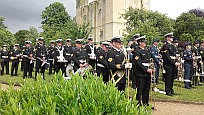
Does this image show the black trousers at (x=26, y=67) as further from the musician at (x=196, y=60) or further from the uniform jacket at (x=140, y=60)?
the uniform jacket at (x=140, y=60)

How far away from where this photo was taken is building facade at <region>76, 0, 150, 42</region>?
6438 centimetres

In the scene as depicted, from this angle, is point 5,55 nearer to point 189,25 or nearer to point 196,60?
point 196,60

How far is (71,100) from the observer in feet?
10.0

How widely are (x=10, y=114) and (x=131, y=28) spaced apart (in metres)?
42.7

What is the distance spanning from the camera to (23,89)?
384cm

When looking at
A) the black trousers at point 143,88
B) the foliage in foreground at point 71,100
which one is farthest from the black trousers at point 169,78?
the foliage in foreground at point 71,100

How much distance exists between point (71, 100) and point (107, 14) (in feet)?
210

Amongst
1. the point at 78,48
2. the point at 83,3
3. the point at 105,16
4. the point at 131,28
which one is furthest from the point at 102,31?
the point at 78,48

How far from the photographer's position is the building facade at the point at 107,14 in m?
64.4

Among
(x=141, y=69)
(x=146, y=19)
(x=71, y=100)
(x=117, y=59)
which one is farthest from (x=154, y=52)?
(x=146, y=19)

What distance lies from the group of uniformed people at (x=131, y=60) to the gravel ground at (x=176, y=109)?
0.57m

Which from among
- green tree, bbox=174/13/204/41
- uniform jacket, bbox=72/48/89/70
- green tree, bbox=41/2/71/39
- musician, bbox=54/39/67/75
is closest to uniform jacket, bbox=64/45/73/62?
musician, bbox=54/39/67/75

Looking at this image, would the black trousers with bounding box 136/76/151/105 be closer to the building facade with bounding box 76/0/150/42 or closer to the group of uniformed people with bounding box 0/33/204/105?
the group of uniformed people with bounding box 0/33/204/105

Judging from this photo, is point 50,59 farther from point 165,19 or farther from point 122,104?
point 165,19
